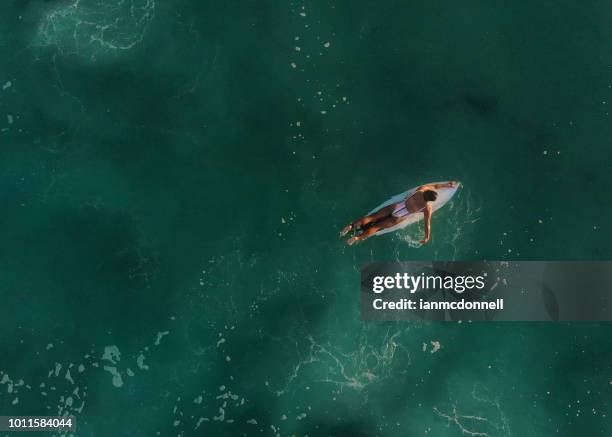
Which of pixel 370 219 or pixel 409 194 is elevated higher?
pixel 409 194

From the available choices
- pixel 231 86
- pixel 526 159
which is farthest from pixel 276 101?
pixel 526 159

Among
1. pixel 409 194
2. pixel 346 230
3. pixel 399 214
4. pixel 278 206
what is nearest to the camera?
pixel 399 214

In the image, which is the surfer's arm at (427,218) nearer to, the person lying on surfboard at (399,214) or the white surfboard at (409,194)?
the person lying on surfboard at (399,214)

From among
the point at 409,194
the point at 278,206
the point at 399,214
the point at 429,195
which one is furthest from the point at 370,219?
the point at 278,206

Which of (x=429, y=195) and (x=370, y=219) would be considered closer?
(x=429, y=195)

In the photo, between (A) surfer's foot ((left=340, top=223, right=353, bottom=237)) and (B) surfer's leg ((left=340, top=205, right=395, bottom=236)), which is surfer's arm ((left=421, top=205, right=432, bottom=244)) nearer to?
(B) surfer's leg ((left=340, top=205, right=395, bottom=236))

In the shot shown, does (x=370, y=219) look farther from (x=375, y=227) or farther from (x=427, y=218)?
(x=427, y=218)

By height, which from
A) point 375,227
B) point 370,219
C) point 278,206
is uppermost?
point 278,206

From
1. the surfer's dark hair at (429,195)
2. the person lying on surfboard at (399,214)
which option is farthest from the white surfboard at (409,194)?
the surfer's dark hair at (429,195)

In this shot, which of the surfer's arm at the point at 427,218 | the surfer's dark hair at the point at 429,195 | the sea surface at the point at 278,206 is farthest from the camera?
the sea surface at the point at 278,206
